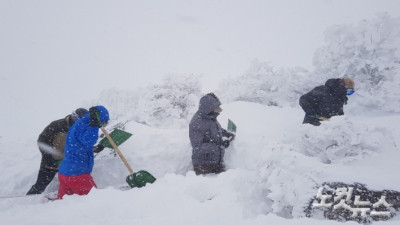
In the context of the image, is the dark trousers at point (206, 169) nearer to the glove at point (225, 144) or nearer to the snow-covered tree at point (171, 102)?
the glove at point (225, 144)

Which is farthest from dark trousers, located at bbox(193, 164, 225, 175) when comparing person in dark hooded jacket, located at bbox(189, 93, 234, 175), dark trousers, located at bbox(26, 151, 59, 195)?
dark trousers, located at bbox(26, 151, 59, 195)

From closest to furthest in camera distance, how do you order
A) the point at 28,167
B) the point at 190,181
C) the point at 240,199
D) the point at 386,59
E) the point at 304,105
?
the point at 240,199 → the point at 190,181 → the point at 304,105 → the point at 28,167 → the point at 386,59

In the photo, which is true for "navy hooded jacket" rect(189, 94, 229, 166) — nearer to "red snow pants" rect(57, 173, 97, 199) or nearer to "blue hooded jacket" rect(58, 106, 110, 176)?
"blue hooded jacket" rect(58, 106, 110, 176)

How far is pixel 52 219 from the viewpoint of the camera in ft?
9.32

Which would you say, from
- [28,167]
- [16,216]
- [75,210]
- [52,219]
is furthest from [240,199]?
[28,167]

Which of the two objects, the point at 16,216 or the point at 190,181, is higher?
the point at 190,181

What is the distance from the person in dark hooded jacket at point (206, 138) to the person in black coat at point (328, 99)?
1.77m

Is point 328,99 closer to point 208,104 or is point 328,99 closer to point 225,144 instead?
point 225,144

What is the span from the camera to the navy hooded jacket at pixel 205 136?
4.80 meters

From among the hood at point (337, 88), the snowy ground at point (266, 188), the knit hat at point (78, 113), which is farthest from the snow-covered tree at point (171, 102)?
the snowy ground at point (266, 188)

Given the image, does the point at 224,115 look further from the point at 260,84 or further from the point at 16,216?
the point at 16,216

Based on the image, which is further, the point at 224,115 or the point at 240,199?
the point at 224,115

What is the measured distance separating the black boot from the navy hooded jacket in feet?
8.54

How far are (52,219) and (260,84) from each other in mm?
10396
